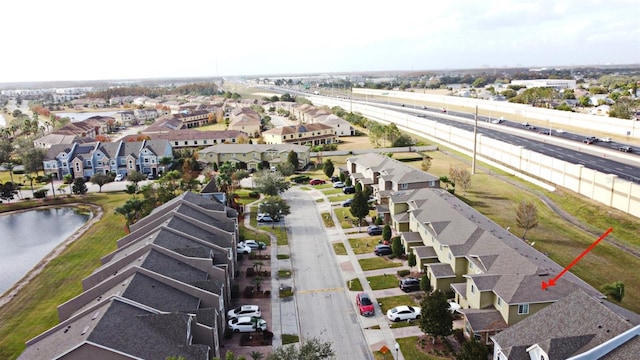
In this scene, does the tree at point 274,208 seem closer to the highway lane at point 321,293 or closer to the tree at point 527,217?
the highway lane at point 321,293

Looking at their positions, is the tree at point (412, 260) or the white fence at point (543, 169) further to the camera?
the white fence at point (543, 169)

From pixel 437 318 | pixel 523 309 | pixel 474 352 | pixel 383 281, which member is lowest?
pixel 383 281

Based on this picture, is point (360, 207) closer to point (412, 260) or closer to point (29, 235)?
point (412, 260)

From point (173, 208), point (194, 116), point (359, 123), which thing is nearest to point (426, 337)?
point (173, 208)

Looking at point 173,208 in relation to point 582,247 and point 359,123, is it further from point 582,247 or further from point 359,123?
point 359,123

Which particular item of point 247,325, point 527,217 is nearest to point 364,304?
point 247,325

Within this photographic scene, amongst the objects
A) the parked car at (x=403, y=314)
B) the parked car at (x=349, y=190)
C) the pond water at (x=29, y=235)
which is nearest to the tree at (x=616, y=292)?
the parked car at (x=403, y=314)
